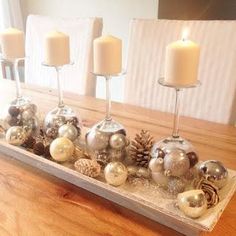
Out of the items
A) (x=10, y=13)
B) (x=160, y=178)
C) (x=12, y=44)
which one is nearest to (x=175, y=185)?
(x=160, y=178)

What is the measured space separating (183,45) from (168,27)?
2.20 ft

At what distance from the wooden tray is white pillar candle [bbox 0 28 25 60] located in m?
0.32

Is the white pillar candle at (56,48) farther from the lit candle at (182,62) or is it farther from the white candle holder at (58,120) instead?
the lit candle at (182,62)

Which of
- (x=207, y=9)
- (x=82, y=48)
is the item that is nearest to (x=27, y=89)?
(x=82, y=48)

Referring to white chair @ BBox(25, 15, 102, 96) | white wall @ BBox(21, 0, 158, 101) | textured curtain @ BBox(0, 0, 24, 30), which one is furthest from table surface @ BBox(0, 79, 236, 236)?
textured curtain @ BBox(0, 0, 24, 30)

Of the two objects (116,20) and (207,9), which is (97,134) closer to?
(116,20)

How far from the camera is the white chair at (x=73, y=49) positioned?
55.5 inches

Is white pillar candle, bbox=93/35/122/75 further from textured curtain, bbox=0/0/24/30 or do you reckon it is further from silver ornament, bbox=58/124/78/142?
textured curtain, bbox=0/0/24/30

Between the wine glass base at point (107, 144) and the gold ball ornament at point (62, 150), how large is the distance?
0.16 feet

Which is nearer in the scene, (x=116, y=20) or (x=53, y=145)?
(x=53, y=145)

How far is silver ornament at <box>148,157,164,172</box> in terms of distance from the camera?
24.3 inches

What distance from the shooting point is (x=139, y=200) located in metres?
0.59

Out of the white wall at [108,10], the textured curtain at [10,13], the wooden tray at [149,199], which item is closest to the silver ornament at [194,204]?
the wooden tray at [149,199]

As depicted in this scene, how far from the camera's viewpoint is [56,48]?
0.80 meters
